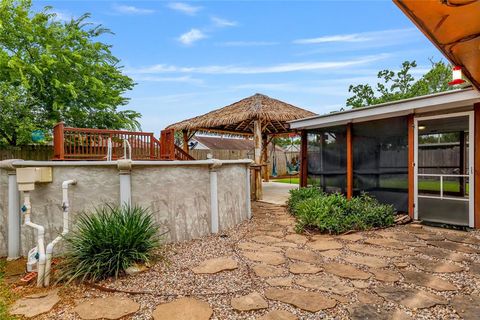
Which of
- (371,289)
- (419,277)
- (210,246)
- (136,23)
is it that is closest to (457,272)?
(419,277)

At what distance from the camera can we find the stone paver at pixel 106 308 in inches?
90.3

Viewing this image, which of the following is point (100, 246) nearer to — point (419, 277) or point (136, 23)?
point (419, 277)

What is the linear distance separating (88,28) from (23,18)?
223 centimetres

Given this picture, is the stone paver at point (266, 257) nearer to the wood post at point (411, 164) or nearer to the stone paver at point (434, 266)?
the stone paver at point (434, 266)

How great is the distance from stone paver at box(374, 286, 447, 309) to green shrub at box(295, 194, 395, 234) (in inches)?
81.5

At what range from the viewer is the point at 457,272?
3051mm

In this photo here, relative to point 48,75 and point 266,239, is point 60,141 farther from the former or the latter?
point 266,239

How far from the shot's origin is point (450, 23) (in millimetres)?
2205

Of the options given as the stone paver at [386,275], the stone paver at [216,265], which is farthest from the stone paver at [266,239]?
the stone paver at [386,275]

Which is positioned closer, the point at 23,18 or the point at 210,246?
the point at 210,246

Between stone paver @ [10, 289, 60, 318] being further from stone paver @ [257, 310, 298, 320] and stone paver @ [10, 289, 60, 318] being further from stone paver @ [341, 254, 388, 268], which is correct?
stone paver @ [341, 254, 388, 268]

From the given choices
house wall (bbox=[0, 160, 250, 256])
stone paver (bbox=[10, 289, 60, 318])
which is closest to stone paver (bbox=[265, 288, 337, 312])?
stone paver (bbox=[10, 289, 60, 318])

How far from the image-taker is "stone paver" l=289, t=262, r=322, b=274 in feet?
10.3

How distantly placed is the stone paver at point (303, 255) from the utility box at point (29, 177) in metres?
3.41
